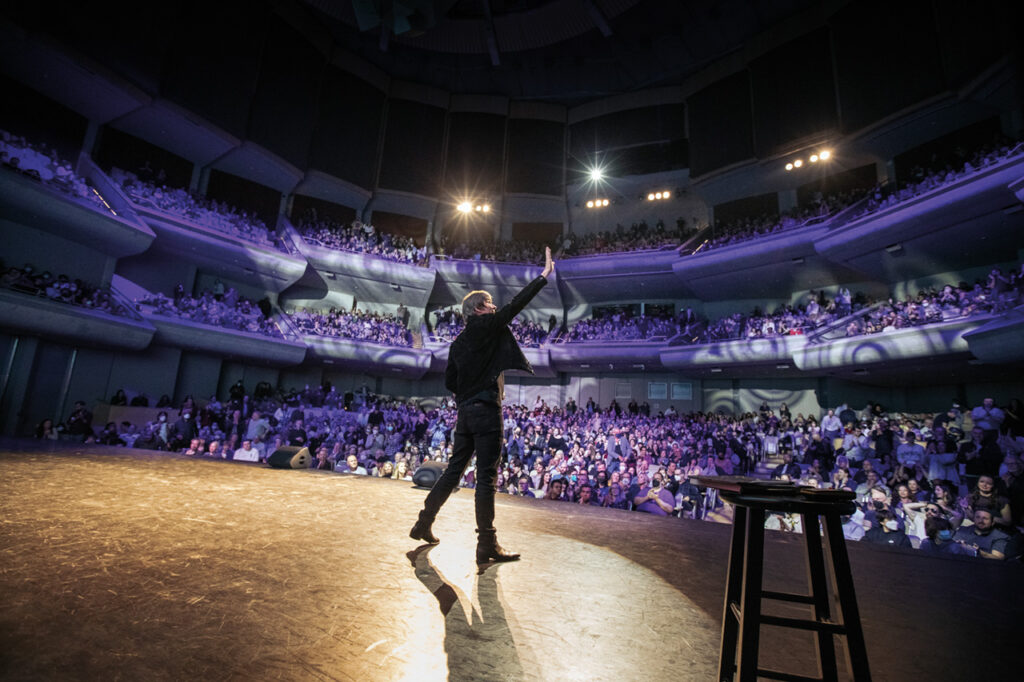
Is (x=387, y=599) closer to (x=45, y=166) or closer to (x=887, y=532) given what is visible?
(x=887, y=532)

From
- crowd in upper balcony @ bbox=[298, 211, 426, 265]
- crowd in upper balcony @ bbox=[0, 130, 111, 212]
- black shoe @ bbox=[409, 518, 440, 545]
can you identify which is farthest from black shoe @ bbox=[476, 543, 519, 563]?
crowd in upper balcony @ bbox=[298, 211, 426, 265]

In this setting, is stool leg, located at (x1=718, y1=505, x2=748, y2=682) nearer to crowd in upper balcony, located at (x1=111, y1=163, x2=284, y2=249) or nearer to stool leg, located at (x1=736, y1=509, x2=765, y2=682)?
stool leg, located at (x1=736, y1=509, x2=765, y2=682)

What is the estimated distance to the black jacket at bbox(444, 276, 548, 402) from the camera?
2645 mm

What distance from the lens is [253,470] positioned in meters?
5.31

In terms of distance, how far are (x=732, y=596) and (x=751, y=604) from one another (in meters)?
0.26

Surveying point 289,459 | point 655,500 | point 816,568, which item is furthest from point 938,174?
point 289,459

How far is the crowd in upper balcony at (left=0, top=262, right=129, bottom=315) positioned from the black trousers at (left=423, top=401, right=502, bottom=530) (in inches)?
499

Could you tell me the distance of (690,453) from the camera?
1012 centimetres

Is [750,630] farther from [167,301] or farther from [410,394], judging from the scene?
[410,394]

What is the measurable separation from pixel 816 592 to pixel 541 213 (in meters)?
20.3

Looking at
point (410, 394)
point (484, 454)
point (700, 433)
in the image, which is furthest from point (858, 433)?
point (410, 394)

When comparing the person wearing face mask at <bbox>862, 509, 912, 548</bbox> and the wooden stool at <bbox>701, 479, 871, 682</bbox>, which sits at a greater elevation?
the wooden stool at <bbox>701, 479, 871, 682</bbox>

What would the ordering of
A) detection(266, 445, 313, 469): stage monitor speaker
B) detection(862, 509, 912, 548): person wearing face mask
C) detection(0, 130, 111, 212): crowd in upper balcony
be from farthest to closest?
→ 1. detection(0, 130, 111, 212): crowd in upper balcony
2. detection(266, 445, 313, 469): stage monitor speaker
3. detection(862, 509, 912, 548): person wearing face mask

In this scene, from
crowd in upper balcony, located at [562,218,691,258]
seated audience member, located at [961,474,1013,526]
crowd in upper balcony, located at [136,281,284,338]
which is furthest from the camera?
crowd in upper balcony, located at [562,218,691,258]
